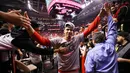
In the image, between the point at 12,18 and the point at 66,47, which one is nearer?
the point at 12,18

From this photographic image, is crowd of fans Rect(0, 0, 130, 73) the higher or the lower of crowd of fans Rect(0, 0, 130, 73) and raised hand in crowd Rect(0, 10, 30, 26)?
the lower

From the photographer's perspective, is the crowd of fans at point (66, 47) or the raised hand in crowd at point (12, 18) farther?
the crowd of fans at point (66, 47)

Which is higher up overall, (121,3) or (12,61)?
(121,3)

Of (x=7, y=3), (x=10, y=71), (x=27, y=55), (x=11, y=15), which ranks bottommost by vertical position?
(x=27, y=55)

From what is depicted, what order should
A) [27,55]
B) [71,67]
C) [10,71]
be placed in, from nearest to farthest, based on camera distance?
[10,71] < [71,67] < [27,55]

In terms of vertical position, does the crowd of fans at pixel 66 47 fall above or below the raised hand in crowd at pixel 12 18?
below

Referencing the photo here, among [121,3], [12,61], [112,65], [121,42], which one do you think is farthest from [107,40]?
[121,3]

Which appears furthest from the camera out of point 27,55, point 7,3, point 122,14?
point 7,3

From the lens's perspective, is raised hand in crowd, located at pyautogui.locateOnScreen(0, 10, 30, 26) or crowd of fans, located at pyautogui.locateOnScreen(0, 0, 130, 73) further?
crowd of fans, located at pyautogui.locateOnScreen(0, 0, 130, 73)

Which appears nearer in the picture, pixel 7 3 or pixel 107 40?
pixel 107 40

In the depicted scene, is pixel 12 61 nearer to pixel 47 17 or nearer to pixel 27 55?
pixel 27 55

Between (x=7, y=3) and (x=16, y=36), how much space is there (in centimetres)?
691

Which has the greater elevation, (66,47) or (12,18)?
(12,18)

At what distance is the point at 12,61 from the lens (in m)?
1.63
